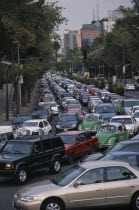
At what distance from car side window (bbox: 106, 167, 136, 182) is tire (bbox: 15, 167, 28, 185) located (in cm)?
643

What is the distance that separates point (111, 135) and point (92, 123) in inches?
285

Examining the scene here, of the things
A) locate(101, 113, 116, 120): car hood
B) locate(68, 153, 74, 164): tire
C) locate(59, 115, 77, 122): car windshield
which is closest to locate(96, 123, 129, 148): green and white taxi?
locate(68, 153, 74, 164): tire

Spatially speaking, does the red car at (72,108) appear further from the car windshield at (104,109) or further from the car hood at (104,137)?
the car hood at (104,137)

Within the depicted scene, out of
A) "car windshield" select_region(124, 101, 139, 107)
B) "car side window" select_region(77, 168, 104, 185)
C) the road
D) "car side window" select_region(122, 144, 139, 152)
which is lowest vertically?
the road

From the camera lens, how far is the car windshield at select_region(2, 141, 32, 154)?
20.4m

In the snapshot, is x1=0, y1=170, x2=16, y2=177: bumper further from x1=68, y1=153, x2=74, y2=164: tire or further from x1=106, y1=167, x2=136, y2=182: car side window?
x1=106, y1=167, x2=136, y2=182: car side window

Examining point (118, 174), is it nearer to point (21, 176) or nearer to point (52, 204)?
point (52, 204)

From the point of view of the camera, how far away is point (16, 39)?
2516 inches

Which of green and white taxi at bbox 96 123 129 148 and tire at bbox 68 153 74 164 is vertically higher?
green and white taxi at bbox 96 123 129 148

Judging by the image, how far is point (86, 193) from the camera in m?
13.4

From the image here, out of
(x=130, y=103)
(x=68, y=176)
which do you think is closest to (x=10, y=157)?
(x=68, y=176)

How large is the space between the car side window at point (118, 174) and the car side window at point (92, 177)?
176 millimetres

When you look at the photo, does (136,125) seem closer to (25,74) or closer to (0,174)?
(0,174)

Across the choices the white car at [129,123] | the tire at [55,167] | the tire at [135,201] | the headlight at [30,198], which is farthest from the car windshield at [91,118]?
the headlight at [30,198]
